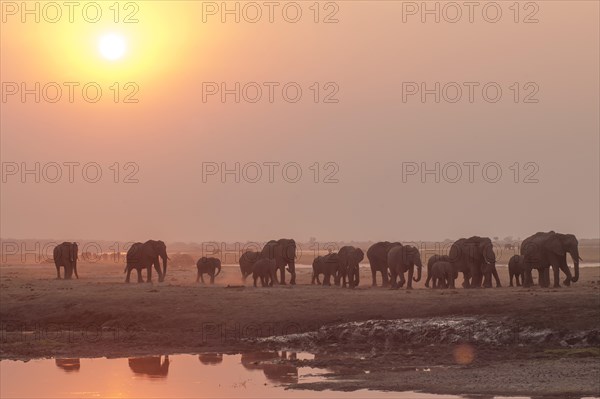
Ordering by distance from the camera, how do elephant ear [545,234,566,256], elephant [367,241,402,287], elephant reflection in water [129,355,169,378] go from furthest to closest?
elephant [367,241,402,287] → elephant ear [545,234,566,256] → elephant reflection in water [129,355,169,378]

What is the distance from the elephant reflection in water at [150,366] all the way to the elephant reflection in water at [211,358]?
1.12 metres

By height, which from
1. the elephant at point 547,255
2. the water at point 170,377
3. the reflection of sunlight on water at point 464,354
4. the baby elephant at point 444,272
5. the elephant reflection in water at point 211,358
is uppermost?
the elephant at point 547,255

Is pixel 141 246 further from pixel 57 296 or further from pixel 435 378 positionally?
pixel 435 378

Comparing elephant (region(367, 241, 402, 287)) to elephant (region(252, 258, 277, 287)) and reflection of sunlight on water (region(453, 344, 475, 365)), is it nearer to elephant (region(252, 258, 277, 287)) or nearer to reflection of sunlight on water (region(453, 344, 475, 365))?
elephant (region(252, 258, 277, 287))

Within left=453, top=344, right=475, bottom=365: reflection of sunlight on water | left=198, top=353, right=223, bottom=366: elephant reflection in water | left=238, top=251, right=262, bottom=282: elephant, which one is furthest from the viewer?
left=238, top=251, right=262, bottom=282: elephant

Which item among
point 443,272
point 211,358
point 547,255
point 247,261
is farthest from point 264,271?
point 211,358

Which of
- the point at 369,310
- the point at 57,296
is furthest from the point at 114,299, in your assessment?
the point at 369,310

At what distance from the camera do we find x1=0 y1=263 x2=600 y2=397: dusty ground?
106ft

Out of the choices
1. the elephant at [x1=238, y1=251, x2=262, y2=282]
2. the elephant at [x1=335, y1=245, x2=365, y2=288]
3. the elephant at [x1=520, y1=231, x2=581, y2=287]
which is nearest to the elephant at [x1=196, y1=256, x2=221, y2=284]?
the elephant at [x1=238, y1=251, x2=262, y2=282]

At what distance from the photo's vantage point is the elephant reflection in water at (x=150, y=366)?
1348 inches

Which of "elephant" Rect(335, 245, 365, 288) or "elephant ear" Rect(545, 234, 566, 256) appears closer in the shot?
"elephant ear" Rect(545, 234, 566, 256)

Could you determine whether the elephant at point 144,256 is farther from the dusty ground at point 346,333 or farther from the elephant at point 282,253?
the dusty ground at point 346,333

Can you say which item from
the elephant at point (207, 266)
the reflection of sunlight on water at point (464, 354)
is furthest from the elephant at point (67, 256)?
the reflection of sunlight on water at point (464, 354)

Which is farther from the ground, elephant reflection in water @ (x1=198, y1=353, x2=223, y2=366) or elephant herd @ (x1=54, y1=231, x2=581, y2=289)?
elephant herd @ (x1=54, y1=231, x2=581, y2=289)
